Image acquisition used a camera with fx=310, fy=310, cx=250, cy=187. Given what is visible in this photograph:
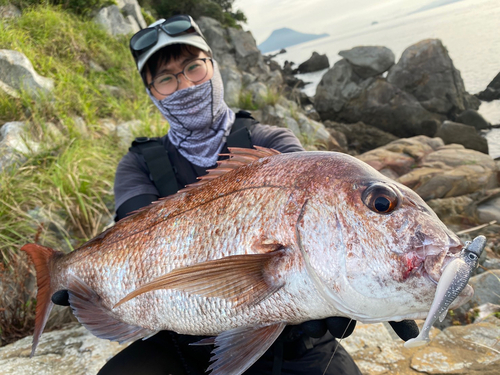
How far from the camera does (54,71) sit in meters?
6.39

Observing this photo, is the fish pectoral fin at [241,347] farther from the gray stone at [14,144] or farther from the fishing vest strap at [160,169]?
the gray stone at [14,144]

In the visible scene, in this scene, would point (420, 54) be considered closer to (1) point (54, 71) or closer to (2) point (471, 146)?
(2) point (471, 146)

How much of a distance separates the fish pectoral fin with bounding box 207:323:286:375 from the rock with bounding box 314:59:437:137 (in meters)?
14.8

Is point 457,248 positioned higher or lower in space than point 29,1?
lower

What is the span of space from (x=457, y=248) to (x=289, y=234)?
498 mm

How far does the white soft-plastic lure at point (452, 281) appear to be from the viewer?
2.72 ft

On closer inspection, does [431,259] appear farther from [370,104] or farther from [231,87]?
[370,104]

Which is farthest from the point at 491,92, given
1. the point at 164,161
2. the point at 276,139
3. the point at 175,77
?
the point at 164,161

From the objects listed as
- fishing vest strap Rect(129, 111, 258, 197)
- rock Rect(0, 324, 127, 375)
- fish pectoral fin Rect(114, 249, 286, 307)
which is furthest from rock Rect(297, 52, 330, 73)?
fish pectoral fin Rect(114, 249, 286, 307)

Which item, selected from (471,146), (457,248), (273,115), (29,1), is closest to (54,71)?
(29,1)

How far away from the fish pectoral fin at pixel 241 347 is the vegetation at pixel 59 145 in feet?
7.30

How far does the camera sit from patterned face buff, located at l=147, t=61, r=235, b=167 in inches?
90.2

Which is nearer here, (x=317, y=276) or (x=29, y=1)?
(x=317, y=276)

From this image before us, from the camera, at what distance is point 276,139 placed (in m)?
2.22
